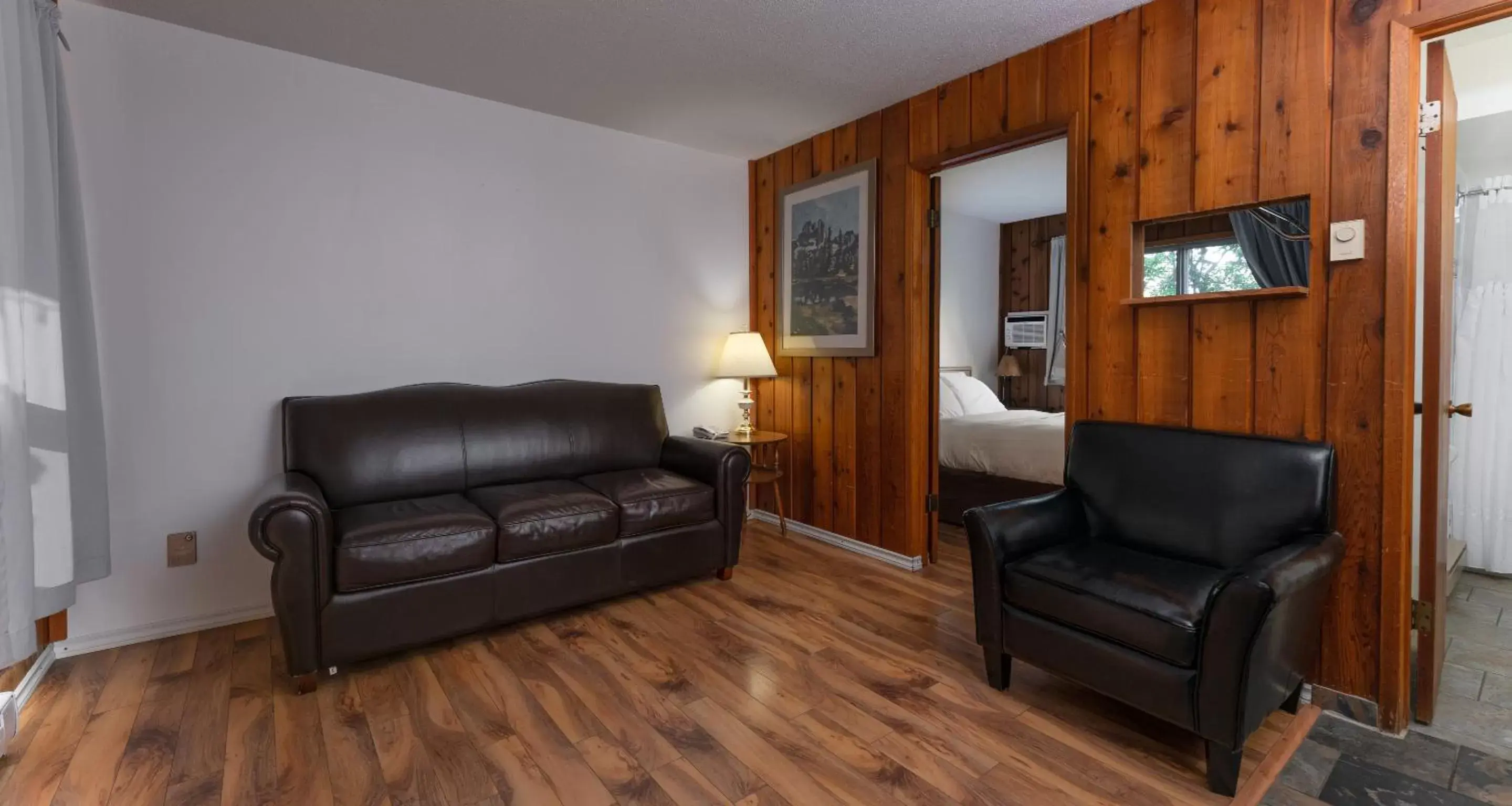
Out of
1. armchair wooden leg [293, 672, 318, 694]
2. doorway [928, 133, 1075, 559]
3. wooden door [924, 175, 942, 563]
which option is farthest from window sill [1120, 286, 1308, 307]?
armchair wooden leg [293, 672, 318, 694]

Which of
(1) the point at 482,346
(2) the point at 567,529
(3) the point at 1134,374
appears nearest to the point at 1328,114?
(3) the point at 1134,374

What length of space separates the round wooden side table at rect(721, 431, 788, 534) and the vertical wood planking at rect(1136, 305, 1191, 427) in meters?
1.85

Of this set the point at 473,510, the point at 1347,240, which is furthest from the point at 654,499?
the point at 1347,240

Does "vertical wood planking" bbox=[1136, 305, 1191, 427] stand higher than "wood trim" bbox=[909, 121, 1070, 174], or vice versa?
"wood trim" bbox=[909, 121, 1070, 174]

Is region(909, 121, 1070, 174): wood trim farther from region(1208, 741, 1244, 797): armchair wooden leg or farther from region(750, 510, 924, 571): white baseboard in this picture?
region(1208, 741, 1244, 797): armchair wooden leg

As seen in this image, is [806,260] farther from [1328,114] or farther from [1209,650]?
[1209,650]

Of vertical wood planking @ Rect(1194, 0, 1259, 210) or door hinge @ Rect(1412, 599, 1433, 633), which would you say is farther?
vertical wood planking @ Rect(1194, 0, 1259, 210)

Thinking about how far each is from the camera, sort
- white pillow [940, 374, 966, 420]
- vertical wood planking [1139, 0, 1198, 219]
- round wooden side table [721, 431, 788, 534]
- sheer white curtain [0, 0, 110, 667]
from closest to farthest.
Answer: sheer white curtain [0, 0, 110, 667]
vertical wood planking [1139, 0, 1198, 219]
round wooden side table [721, 431, 788, 534]
white pillow [940, 374, 966, 420]

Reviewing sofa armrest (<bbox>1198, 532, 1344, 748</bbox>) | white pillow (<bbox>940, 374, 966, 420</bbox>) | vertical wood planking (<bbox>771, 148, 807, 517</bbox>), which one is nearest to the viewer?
sofa armrest (<bbox>1198, 532, 1344, 748</bbox>)

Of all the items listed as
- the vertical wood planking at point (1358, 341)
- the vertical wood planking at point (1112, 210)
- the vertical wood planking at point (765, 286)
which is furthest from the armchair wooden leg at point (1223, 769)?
the vertical wood planking at point (765, 286)

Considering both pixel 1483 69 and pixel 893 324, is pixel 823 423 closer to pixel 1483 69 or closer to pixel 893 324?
pixel 893 324

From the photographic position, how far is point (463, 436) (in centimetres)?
299

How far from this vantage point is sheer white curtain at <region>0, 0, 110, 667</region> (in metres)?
1.69

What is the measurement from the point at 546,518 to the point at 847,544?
1773 millimetres
